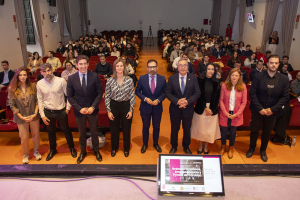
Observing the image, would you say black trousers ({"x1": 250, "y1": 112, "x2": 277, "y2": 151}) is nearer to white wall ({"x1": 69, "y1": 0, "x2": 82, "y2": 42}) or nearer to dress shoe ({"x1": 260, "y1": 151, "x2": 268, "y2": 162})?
dress shoe ({"x1": 260, "y1": 151, "x2": 268, "y2": 162})

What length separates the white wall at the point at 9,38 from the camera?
815cm

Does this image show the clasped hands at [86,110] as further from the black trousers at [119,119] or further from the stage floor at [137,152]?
the stage floor at [137,152]

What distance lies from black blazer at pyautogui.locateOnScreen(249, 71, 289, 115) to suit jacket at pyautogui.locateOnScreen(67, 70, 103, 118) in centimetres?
218

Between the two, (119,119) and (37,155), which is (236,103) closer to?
(119,119)

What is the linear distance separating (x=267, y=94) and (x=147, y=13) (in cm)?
1973

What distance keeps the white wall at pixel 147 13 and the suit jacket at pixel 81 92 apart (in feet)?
63.4

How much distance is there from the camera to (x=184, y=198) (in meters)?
1.77

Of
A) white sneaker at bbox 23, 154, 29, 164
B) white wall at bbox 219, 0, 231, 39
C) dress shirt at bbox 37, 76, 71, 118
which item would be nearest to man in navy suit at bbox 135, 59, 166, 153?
dress shirt at bbox 37, 76, 71, 118

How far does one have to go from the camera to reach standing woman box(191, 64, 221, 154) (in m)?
3.21

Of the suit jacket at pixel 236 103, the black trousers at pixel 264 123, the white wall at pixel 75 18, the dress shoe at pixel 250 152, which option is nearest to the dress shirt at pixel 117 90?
the suit jacket at pixel 236 103

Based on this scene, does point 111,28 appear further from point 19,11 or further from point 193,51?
point 193,51

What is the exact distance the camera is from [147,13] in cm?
2105

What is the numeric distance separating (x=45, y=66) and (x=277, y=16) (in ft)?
36.2

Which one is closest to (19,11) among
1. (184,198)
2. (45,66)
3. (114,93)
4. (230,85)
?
(45,66)
